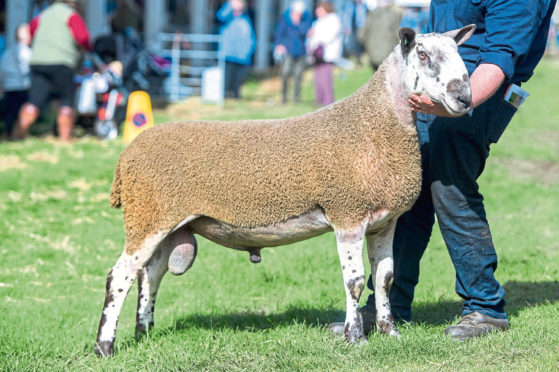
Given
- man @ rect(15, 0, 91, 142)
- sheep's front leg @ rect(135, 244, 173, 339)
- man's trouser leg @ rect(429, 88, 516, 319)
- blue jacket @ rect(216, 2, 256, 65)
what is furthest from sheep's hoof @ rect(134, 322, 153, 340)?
blue jacket @ rect(216, 2, 256, 65)

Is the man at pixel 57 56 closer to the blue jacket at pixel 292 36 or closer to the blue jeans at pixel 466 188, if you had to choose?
the blue jacket at pixel 292 36

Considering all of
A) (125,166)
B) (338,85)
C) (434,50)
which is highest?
(434,50)

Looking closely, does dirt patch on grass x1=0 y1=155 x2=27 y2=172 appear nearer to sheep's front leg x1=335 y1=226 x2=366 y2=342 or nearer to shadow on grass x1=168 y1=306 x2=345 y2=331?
shadow on grass x1=168 y1=306 x2=345 y2=331

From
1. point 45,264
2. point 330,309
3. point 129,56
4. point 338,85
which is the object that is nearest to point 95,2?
point 129,56

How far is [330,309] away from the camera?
18.7 ft

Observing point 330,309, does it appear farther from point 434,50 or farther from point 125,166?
point 434,50

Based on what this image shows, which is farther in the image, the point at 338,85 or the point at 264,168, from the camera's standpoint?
the point at 338,85

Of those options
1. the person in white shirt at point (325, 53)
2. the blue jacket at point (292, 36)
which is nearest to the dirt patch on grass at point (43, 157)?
the person in white shirt at point (325, 53)

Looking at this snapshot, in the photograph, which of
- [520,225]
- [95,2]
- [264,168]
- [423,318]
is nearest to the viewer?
[264,168]

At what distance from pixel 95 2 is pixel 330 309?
14016mm

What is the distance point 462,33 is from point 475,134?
622 mm

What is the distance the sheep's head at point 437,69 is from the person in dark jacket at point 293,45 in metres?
14.3

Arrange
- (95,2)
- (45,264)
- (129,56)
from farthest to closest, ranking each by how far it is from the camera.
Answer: (95,2) < (129,56) < (45,264)

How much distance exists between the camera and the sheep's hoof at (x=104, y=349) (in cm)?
468
